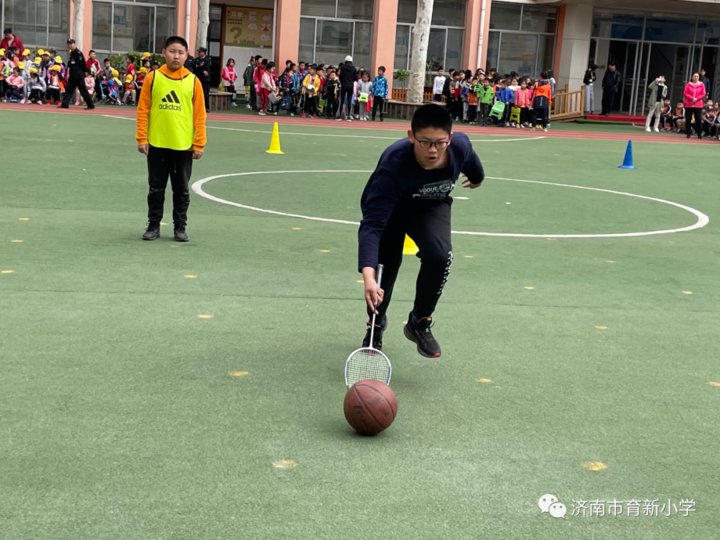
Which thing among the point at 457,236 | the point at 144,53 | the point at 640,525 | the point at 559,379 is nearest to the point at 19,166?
the point at 457,236

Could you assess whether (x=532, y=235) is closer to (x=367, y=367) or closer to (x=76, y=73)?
(x=367, y=367)

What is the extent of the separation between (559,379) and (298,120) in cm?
2658

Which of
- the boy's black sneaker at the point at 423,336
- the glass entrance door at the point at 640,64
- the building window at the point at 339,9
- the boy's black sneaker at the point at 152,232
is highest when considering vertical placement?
the building window at the point at 339,9

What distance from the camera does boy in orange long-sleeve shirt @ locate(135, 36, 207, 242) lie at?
1032cm

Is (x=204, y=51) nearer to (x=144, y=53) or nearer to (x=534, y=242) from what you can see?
(x=144, y=53)

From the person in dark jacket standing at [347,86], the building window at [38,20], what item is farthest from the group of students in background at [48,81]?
the building window at [38,20]

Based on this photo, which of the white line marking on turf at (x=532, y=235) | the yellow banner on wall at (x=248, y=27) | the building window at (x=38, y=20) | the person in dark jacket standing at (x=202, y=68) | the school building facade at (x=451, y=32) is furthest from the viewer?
the yellow banner on wall at (x=248, y=27)

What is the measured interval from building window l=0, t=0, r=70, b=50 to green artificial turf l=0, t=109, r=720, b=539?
1160 inches

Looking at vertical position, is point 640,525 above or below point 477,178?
below

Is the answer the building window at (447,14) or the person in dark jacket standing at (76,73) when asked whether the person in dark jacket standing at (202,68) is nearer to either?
the person in dark jacket standing at (76,73)

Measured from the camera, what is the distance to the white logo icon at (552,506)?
447cm

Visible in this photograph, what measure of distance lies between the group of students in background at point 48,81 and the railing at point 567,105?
640 inches

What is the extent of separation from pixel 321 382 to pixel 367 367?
0.50m

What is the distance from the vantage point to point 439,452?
512cm
